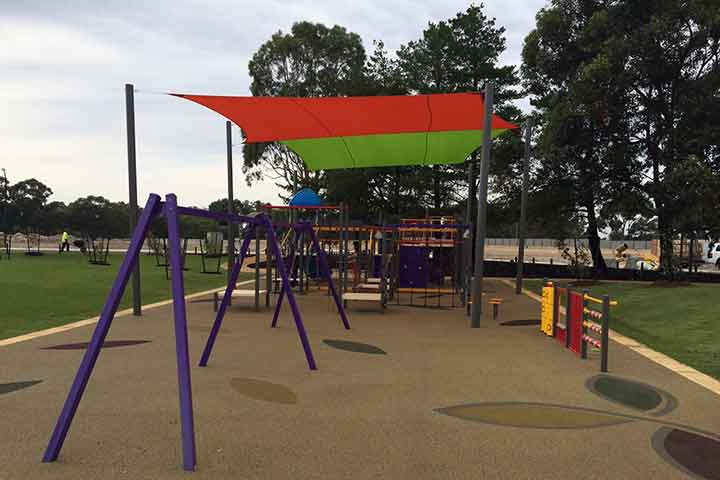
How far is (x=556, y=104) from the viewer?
1744 centimetres

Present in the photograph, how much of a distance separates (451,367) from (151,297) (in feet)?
26.9

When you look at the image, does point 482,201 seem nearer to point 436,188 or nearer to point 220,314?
point 220,314

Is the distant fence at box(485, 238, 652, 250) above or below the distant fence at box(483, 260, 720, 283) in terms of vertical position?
above

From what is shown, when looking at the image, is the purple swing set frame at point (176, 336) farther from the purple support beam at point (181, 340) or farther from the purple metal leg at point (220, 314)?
the purple metal leg at point (220, 314)

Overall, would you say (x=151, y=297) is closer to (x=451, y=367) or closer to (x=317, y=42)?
(x=451, y=367)

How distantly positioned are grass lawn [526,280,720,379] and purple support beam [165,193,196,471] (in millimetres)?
5241

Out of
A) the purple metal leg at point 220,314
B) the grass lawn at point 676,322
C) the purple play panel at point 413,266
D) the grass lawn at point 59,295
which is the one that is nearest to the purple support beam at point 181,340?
the purple metal leg at point 220,314

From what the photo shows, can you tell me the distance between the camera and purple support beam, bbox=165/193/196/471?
2932mm

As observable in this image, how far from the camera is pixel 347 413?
154 inches

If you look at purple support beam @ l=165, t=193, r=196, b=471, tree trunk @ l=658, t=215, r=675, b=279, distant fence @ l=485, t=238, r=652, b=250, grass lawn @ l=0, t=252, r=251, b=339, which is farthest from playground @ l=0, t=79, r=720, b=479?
distant fence @ l=485, t=238, r=652, b=250

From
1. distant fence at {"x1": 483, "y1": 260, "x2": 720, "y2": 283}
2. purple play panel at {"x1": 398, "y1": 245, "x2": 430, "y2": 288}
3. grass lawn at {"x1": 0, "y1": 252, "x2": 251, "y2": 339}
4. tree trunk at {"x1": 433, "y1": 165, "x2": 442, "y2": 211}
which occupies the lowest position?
grass lawn at {"x1": 0, "y1": 252, "x2": 251, "y2": 339}

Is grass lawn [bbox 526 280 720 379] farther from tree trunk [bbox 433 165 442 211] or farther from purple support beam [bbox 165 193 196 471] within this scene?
tree trunk [bbox 433 165 442 211]

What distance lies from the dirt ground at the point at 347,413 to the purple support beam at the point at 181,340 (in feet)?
0.51

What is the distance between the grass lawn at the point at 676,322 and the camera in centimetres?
620
